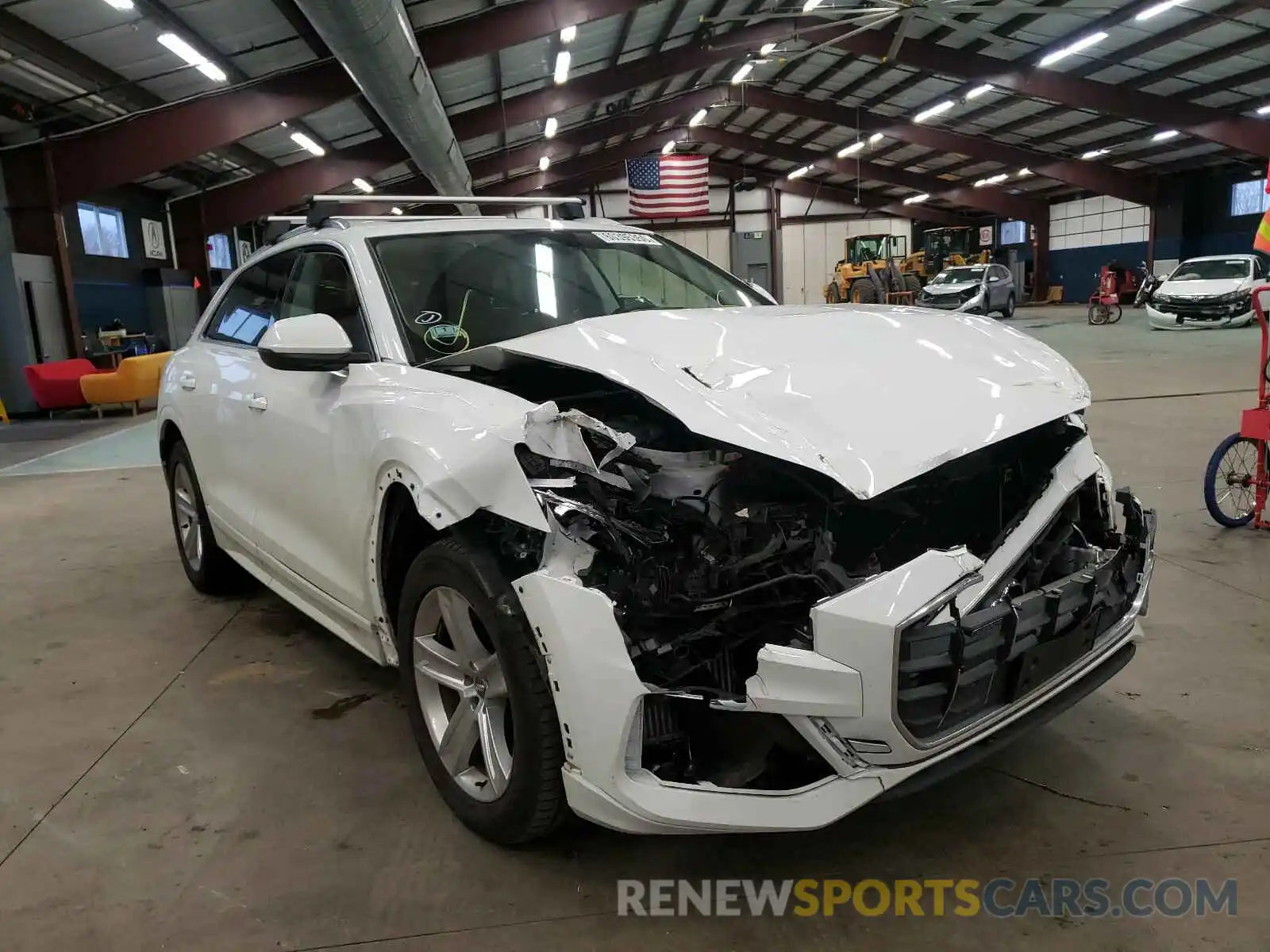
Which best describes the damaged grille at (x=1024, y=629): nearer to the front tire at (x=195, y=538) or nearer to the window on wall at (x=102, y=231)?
the front tire at (x=195, y=538)

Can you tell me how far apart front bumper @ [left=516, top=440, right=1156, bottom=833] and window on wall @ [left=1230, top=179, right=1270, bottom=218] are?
2917cm

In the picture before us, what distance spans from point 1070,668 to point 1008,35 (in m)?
17.5

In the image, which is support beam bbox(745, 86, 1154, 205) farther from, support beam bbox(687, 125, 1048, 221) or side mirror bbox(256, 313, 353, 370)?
side mirror bbox(256, 313, 353, 370)

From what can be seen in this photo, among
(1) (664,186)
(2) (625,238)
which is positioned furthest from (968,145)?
(2) (625,238)

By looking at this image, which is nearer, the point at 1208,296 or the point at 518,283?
the point at 518,283

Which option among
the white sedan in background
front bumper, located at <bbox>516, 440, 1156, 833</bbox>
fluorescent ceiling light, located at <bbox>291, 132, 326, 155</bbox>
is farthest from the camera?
the white sedan in background

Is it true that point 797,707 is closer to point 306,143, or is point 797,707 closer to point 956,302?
point 306,143

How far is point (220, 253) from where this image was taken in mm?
21062

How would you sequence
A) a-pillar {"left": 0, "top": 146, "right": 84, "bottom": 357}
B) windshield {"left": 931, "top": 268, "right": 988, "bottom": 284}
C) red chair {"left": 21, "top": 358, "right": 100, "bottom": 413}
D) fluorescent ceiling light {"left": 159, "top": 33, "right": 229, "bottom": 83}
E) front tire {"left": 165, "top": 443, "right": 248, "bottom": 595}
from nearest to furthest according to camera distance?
front tire {"left": 165, "top": 443, "right": 248, "bottom": 595}
fluorescent ceiling light {"left": 159, "top": 33, "right": 229, "bottom": 83}
red chair {"left": 21, "top": 358, "right": 100, "bottom": 413}
a-pillar {"left": 0, "top": 146, "right": 84, "bottom": 357}
windshield {"left": 931, "top": 268, "right": 988, "bottom": 284}

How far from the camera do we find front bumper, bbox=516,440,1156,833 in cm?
157

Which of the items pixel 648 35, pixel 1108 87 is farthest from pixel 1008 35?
pixel 648 35

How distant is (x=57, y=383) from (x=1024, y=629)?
1324 cm

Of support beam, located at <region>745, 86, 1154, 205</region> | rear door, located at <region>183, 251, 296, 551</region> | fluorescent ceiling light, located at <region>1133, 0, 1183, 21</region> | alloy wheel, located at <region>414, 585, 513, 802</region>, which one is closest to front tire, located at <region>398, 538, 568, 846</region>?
alloy wheel, located at <region>414, 585, 513, 802</region>

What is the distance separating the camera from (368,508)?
7.38ft
